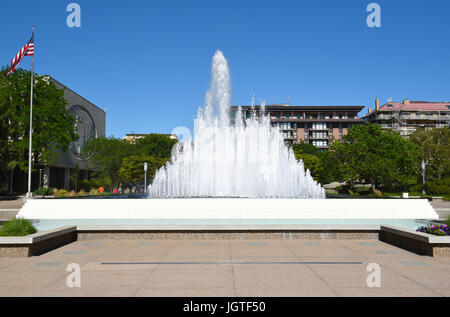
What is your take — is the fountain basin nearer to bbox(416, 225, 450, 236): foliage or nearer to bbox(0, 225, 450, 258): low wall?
bbox(0, 225, 450, 258): low wall

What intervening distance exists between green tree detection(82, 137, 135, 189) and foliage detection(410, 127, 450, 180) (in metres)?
46.7

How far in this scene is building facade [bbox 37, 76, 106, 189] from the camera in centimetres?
5211

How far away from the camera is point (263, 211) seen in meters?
17.1

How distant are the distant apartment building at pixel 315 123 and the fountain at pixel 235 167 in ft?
250

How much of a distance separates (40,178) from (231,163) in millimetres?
34224

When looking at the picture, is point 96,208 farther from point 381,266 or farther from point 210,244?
point 381,266

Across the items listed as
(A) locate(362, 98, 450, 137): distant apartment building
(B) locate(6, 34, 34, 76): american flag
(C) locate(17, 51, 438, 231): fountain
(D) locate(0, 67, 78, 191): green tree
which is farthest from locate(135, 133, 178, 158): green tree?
(A) locate(362, 98, 450, 137): distant apartment building

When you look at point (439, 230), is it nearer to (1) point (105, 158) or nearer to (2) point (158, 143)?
(1) point (105, 158)

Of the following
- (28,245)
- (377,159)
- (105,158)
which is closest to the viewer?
(28,245)

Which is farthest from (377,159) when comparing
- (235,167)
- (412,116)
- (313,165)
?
(412,116)

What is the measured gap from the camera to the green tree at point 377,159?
161ft

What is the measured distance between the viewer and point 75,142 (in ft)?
204

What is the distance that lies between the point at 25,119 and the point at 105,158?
1908 centimetres
